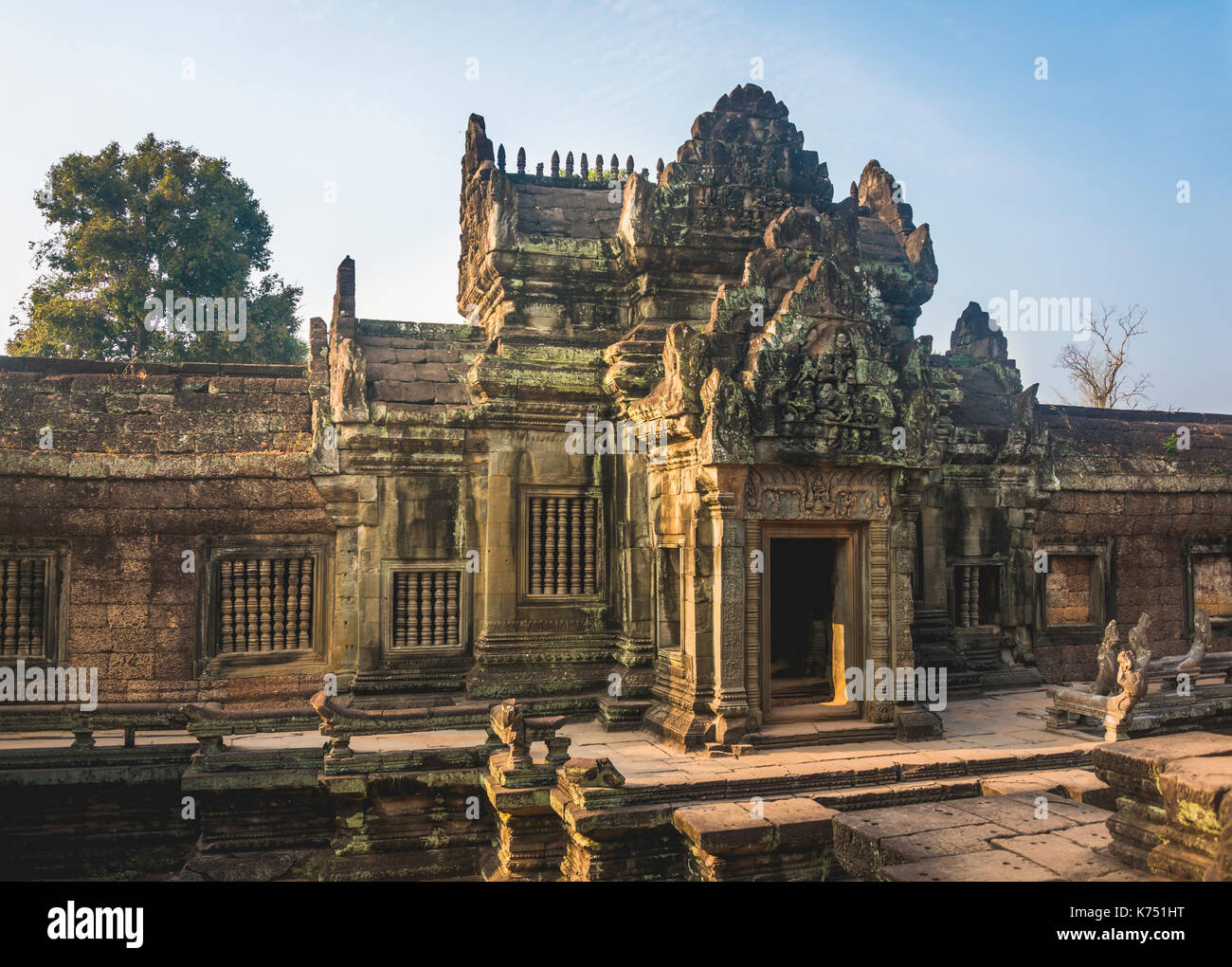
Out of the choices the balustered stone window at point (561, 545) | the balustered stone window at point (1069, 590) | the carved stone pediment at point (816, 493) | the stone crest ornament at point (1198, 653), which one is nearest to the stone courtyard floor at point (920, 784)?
the balustered stone window at point (561, 545)

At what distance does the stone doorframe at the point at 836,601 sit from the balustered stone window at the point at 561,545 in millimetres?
2401

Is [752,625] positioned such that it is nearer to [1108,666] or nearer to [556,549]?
[556,549]

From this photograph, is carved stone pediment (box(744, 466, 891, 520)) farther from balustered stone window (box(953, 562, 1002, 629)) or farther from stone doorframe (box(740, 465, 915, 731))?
balustered stone window (box(953, 562, 1002, 629))

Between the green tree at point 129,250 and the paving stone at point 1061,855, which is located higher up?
the green tree at point 129,250

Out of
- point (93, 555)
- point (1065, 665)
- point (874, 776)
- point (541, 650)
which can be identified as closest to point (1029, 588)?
point (1065, 665)

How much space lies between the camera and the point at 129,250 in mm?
20484

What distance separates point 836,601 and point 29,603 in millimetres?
9239

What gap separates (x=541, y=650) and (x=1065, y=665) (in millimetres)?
7949

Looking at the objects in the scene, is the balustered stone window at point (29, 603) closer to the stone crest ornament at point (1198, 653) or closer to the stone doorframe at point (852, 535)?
the stone doorframe at point (852, 535)

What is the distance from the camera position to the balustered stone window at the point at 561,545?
1095 cm

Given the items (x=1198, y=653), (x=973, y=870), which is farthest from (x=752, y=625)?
(x=1198, y=653)

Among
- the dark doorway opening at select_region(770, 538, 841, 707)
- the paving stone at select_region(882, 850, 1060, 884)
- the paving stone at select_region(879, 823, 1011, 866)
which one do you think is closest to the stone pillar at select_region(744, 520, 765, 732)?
the dark doorway opening at select_region(770, 538, 841, 707)

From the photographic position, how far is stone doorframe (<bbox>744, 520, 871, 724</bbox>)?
9.19 meters
